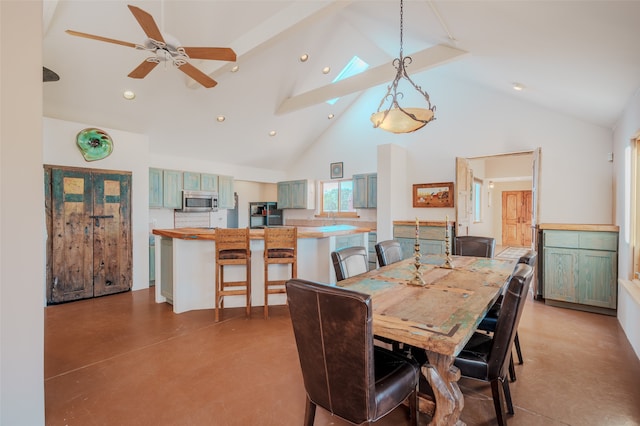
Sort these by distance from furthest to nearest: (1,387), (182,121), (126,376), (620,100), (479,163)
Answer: (479,163) < (182,121) < (620,100) < (126,376) < (1,387)

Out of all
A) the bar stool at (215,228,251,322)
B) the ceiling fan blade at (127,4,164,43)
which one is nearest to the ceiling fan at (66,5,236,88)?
the ceiling fan blade at (127,4,164,43)

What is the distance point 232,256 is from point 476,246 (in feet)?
9.26

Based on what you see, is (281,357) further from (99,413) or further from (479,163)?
(479,163)

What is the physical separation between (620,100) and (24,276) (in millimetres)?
4845

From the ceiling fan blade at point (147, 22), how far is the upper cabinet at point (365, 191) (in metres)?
4.57

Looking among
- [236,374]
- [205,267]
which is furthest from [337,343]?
[205,267]

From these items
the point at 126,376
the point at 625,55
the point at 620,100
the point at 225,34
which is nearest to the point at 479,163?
the point at 620,100

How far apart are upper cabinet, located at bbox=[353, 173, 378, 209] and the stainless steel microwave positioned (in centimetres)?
304

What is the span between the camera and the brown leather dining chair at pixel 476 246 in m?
3.20

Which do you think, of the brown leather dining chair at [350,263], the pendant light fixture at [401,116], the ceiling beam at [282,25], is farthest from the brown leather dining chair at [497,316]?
the ceiling beam at [282,25]

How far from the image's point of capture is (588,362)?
2.39 meters

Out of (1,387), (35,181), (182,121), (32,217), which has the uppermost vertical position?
(182,121)

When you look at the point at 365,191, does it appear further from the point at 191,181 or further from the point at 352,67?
the point at 191,181

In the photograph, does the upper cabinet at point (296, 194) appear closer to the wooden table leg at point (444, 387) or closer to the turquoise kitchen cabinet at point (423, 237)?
the turquoise kitchen cabinet at point (423, 237)
